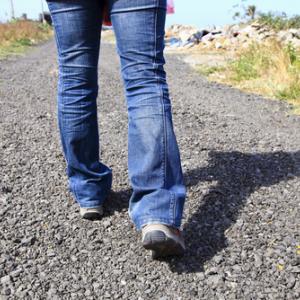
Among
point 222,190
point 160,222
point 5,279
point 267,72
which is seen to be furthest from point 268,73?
point 5,279

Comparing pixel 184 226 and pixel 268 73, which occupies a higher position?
pixel 184 226

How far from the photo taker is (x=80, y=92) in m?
1.70

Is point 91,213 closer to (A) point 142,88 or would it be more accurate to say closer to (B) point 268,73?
(A) point 142,88

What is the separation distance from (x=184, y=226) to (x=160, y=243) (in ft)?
1.09

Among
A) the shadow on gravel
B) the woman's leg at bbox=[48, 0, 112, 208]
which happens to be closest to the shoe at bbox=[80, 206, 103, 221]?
the woman's leg at bbox=[48, 0, 112, 208]

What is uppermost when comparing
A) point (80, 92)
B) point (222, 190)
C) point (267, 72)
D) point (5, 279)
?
point (80, 92)

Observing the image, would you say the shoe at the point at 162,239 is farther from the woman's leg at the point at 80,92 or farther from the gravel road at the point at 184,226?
the woman's leg at the point at 80,92

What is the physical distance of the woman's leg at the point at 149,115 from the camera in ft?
4.80

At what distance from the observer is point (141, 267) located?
1475mm

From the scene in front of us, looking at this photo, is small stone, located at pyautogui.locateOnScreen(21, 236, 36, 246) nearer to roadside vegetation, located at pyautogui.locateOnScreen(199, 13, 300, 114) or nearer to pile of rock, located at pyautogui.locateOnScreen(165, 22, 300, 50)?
roadside vegetation, located at pyautogui.locateOnScreen(199, 13, 300, 114)

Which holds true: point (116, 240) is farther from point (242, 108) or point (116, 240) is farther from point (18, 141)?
point (242, 108)

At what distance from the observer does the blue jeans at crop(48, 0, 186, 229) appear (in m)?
A: 1.47

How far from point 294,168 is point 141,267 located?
4.10ft

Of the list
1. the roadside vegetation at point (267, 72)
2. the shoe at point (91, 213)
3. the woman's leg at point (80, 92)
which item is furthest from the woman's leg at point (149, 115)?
the roadside vegetation at point (267, 72)
